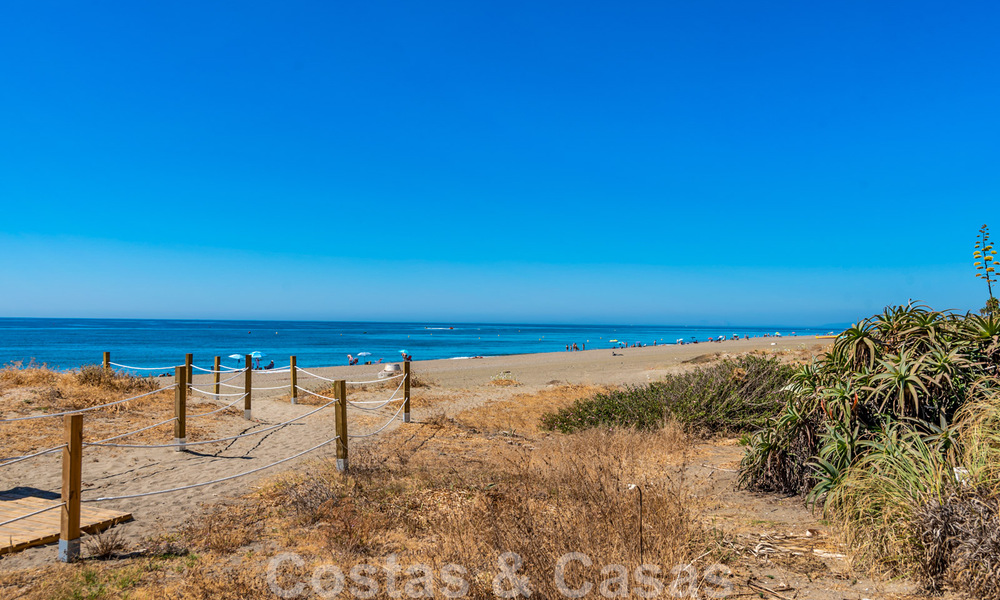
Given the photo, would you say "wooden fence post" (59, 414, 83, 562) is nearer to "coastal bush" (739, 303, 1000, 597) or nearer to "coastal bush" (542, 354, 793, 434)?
"coastal bush" (739, 303, 1000, 597)

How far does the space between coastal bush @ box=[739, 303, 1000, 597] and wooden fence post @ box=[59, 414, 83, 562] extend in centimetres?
606

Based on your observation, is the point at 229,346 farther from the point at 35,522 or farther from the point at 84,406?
the point at 35,522

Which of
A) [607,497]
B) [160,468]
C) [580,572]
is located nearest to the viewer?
[580,572]

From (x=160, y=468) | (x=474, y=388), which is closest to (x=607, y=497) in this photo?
(x=160, y=468)

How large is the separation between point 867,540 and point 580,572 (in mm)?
2177

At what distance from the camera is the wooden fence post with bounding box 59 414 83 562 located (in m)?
4.68

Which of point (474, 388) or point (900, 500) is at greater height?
point (900, 500)

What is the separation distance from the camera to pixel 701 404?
1065cm

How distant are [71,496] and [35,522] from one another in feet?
5.23

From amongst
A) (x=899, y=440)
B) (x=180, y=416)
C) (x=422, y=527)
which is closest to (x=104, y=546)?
(x=422, y=527)

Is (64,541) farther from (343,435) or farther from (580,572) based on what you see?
(580,572)

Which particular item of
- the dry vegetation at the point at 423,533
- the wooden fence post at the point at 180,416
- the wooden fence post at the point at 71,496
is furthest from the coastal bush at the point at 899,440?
the wooden fence post at the point at 180,416

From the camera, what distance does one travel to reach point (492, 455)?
8.77 meters

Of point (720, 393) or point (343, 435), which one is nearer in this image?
point (343, 435)
